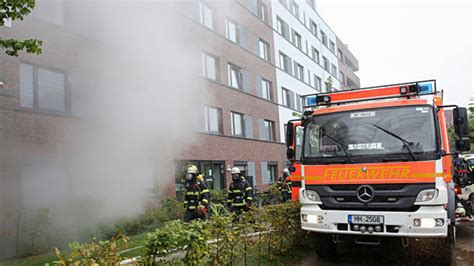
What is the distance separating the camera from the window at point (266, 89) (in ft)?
61.6

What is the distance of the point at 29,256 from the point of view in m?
5.95

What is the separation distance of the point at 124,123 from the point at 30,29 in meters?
2.54

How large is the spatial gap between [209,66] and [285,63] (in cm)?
887

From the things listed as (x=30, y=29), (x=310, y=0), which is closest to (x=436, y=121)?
(x=30, y=29)

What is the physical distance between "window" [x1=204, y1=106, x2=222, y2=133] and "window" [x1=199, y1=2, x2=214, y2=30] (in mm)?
3252

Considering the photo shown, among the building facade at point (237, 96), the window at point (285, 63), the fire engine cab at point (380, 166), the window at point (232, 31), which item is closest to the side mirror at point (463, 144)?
the fire engine cab at point (380, 166)

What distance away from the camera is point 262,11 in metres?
19.7

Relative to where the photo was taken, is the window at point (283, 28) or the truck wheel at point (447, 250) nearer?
the truck wheel at point (447, 250)

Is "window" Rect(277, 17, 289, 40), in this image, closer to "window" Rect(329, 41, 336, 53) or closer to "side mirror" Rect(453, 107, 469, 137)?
"window" Rect(329, 41, 336, 53)

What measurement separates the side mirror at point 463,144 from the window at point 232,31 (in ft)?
41.0

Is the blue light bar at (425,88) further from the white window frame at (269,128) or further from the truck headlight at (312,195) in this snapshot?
the white window frame at (269,128)

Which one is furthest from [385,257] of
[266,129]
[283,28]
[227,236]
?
[283,28]

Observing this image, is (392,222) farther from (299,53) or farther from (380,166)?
(299,53)

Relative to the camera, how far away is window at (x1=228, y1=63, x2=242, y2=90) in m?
15.6
